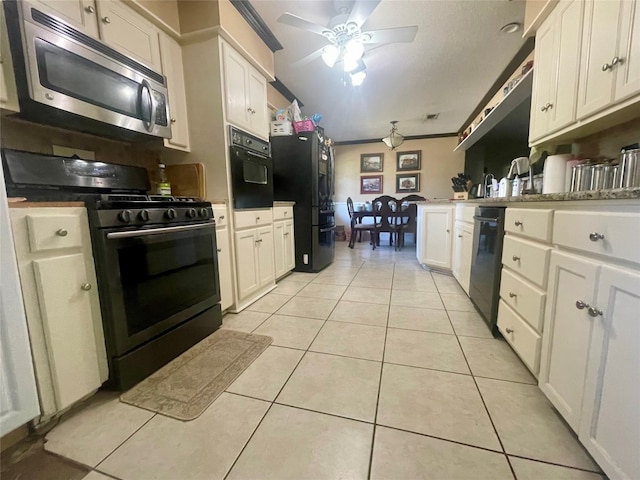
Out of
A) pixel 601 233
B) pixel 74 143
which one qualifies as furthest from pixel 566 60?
pixel 74 143

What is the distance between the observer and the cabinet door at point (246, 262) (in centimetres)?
198

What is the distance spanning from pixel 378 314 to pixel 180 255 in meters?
1.41

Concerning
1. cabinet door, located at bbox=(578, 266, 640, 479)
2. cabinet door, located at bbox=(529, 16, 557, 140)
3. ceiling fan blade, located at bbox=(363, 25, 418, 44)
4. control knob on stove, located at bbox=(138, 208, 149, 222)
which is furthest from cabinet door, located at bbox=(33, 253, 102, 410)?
cabinet door, located at bbox=(529, 16, 557, 140)

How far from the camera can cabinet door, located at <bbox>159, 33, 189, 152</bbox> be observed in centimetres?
173

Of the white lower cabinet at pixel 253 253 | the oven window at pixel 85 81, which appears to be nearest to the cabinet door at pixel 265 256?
the white lower cabinet at pixel 253 253

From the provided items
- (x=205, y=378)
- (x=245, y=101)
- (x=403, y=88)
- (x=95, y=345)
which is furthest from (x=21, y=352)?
(x=403, y=88)

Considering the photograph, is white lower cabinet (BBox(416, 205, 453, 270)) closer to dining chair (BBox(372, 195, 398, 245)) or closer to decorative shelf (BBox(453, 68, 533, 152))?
decorative shelf (BBox(453, 68, 533, 152))

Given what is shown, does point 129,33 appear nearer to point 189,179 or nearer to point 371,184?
point 189,179

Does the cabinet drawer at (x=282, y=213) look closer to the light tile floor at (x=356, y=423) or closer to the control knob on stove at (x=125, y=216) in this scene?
the light tile floor at (x=356, y=423)

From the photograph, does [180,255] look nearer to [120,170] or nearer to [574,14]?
[120,170]

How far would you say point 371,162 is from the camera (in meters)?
5.94

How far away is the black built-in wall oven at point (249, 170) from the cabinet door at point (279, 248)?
1.00 ft

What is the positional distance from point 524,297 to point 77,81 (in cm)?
239

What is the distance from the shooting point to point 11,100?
3.46 ft
